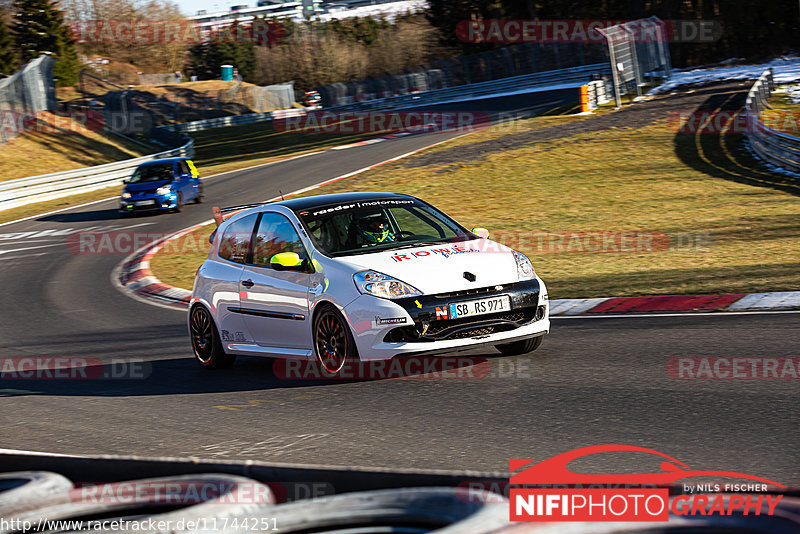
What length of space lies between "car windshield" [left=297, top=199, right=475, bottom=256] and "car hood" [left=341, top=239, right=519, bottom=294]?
30 cm

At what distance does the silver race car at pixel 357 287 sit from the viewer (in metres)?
7.64

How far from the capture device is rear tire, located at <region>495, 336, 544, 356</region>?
853 cm

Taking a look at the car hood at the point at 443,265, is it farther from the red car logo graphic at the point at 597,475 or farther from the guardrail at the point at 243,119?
the guardrail at the point at 243,119

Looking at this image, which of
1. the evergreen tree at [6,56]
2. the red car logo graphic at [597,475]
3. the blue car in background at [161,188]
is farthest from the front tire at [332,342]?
the evergreen tree at [6,56]

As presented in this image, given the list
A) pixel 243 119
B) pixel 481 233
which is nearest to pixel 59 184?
pixel 481 233

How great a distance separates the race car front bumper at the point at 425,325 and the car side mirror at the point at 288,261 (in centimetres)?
82

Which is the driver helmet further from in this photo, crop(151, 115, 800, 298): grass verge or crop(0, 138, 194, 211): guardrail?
crop(0, 138, 194, 211): guardrail

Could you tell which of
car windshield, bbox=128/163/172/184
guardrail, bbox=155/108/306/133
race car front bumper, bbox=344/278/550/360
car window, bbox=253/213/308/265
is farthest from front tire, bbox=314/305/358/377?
guardrail, bbox=155/108/306/133

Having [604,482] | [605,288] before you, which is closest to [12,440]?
[604,482]

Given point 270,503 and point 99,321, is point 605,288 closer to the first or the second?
point 99,321

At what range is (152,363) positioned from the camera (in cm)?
1022

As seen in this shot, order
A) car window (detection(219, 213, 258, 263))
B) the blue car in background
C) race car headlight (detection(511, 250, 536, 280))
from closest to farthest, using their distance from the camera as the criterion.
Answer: race car headlight (detection(511, 250, 536, 280)) → car window (detection(219, 213, 258, 263)) → the blue car in background

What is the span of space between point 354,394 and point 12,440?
8.52 ft

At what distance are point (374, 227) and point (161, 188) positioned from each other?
19730 mm
